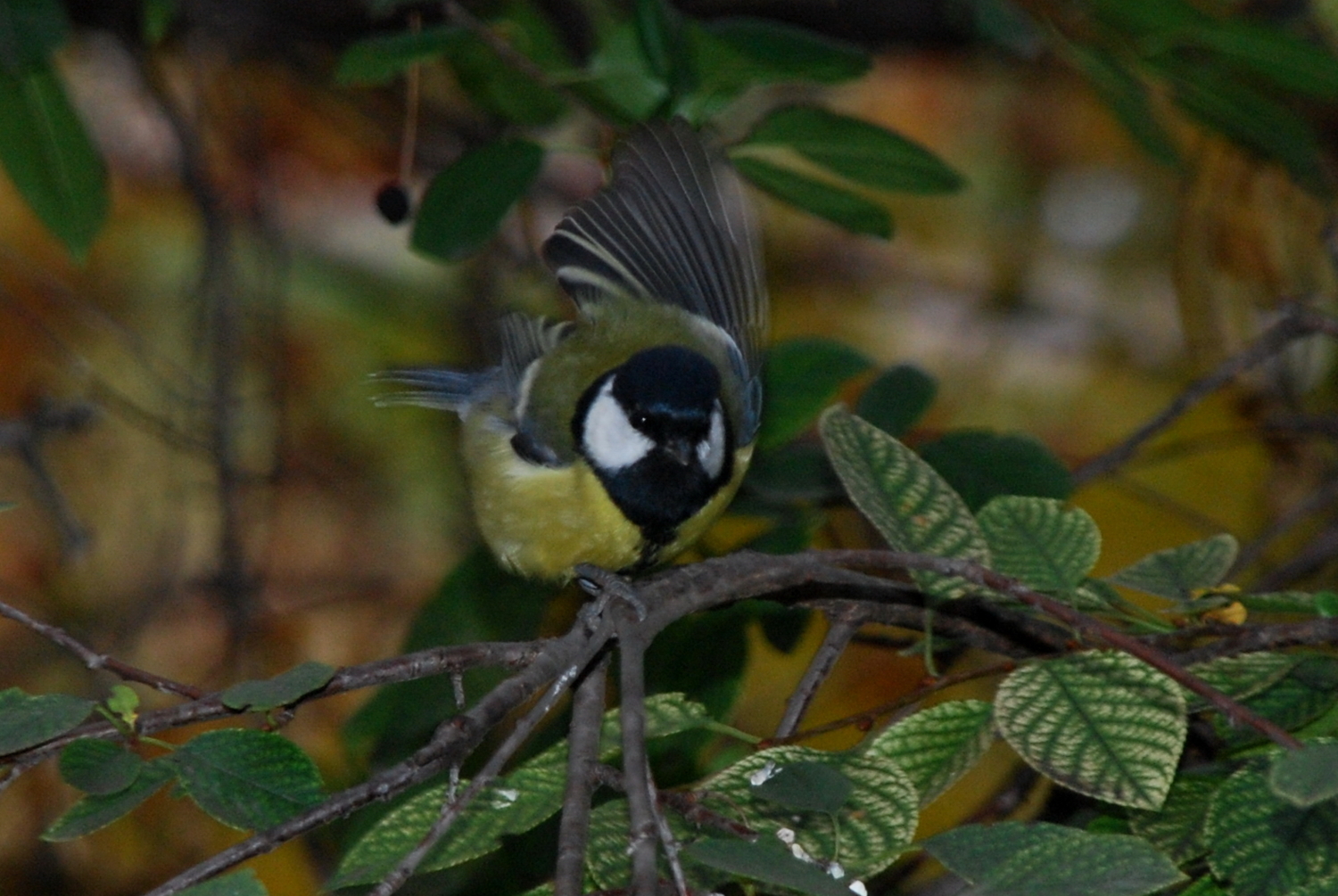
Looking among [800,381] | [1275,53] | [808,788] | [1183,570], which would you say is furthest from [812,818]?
[1275,53]

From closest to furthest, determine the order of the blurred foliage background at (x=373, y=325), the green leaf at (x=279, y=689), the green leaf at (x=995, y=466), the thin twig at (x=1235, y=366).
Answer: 1. the green leaf at (x=279, y=689)
2. the green leaf at (x=995, y=466)
3. the thin twig at (x=1235, y=366)
4. the blurred foliage background at (x=373, y=325)

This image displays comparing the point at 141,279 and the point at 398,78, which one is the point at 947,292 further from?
the point at 141,279

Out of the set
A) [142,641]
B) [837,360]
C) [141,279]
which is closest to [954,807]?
[837,360]

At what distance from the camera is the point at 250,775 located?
25.2 inches

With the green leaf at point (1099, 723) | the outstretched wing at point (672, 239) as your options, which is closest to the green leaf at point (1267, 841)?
the green leaf at point (1099, 723)

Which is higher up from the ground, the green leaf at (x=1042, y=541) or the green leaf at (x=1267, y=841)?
the green leaf at (x=1042, y=541)

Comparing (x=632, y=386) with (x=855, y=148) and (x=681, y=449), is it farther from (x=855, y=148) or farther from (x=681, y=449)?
(x=855, y=148)

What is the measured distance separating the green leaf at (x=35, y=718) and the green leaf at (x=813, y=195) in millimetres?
823

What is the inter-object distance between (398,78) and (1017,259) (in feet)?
3.88

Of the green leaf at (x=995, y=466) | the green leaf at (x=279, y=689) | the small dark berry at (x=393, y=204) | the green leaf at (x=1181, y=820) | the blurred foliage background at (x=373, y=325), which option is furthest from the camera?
the blurred foliage background at (x=373, y=325)

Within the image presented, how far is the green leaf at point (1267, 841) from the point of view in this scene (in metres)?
0.65

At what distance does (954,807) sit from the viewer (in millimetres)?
1955

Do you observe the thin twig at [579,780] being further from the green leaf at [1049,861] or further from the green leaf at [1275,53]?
the green leaf at [1275,53]

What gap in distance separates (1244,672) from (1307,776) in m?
0.21
